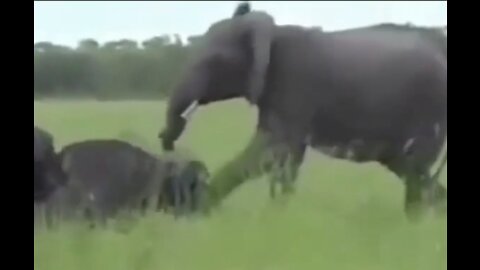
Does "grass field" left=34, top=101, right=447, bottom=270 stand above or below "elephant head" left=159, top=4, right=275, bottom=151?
below

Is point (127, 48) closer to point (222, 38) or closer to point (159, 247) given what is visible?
point (222, 38)

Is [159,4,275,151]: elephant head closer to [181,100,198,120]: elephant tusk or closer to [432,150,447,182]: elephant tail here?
[181,100,198,120]: elephant tusk

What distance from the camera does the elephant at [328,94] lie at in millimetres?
832

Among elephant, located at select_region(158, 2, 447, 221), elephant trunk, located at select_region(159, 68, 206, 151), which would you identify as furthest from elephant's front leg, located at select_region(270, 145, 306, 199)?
elephant trunk, located at select_region(159, 68, 206, 151)

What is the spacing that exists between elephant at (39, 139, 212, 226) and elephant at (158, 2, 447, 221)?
4 cm

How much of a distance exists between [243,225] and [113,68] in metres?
0.21

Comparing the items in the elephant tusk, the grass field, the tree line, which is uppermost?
the tree line

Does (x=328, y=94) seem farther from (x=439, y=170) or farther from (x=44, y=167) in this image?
(x=44, y=167)

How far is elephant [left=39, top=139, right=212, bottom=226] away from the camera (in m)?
0.81

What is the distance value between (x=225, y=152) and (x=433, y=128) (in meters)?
0.22

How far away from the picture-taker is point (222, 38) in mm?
835
